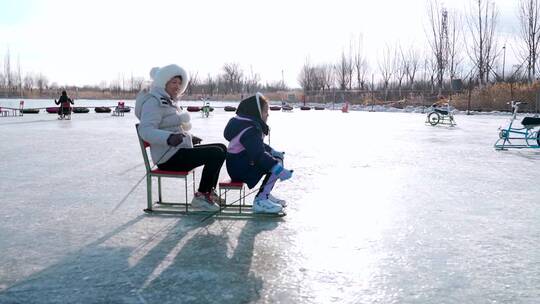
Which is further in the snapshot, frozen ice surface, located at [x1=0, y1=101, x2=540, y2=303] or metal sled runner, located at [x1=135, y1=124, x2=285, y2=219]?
metal sled runner, located at [x1=135, y1=124, x2=285, y2=219]

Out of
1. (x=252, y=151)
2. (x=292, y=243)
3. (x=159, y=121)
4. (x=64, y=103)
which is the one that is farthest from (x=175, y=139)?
(x=64, y=103)

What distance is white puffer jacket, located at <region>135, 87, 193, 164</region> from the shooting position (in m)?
3.93

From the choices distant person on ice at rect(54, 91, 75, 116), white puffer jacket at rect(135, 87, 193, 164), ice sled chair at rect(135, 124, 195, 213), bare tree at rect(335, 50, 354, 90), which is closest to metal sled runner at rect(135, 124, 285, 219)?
ice sled chair at rect(135, 124, 195, 213)

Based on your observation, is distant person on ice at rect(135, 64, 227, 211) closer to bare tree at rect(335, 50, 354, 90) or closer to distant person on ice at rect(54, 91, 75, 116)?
distant person on ice at rect(54, 91, 75, 116)

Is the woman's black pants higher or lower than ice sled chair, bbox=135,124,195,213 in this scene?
higher

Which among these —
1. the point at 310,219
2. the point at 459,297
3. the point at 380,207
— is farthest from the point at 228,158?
the point at 459,297

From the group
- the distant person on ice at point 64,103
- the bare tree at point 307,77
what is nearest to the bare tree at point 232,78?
the bare tree at point 307,77

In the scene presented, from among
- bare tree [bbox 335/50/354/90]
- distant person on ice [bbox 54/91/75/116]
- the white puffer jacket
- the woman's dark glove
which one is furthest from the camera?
bare tree [bbox 335/50/354/90]

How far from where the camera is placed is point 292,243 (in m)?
3.37

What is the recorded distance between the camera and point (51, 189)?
17.2ft

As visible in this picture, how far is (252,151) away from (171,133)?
66 cm

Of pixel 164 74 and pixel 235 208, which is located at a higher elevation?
pixel 164 74

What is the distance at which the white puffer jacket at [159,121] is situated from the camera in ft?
12.9

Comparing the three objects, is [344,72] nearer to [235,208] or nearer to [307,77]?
[307,77]
